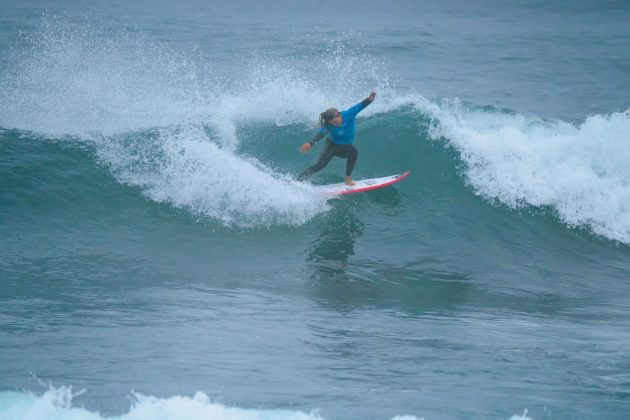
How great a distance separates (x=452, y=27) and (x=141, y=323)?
943 inches

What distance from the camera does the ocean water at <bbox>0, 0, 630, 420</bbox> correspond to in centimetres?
445

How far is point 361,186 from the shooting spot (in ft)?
35.6

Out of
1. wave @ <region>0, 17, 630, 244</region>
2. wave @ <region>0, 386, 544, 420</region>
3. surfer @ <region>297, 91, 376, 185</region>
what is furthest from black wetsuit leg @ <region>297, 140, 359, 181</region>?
wave @ <region>0, 386, 544, 420</region>

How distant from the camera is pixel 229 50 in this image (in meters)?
21.4

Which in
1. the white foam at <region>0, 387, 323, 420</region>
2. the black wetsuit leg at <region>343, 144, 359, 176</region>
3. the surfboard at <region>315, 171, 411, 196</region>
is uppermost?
the black wetsuit leg at <region>343, 144, 359, 176</region>

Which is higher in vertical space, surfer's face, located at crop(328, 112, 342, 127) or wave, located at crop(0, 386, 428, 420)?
surfer's face, located at crop(328, 112, 342, 127)

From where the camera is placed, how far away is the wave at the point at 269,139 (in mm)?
9906

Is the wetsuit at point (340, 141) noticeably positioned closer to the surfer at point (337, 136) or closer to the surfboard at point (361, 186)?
the surfer at point (337, 136)

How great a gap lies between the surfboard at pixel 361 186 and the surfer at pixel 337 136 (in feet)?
0.56

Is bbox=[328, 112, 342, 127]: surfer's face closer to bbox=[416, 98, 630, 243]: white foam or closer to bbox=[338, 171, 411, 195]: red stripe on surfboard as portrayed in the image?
bbox=[338, 171, 411, 195]: red stripe on surfboard

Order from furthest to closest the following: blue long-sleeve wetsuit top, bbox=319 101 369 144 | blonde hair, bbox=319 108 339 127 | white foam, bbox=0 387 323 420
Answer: blue long-sleeve wetsuit top, bbox=319 101 369 144 < blonde hair, bbox=319 108 339 127 < white foam, bbox=0 387 323 420

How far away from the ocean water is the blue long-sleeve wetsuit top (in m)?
1.04

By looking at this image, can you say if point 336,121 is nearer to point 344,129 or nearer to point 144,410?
point 344,129

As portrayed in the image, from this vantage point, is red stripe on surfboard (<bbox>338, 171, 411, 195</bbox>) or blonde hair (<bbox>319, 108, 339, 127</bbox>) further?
red stripe on surfboard (<bbox>338, 171, 411, 195</bbox>)
